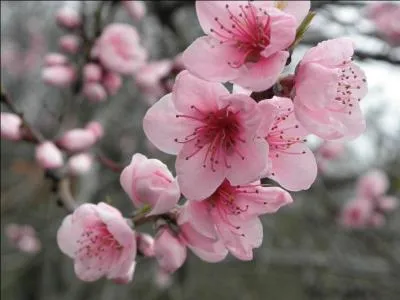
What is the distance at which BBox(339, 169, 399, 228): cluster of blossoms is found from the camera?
369 centimetres

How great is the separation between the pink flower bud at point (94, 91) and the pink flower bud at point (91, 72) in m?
0.02

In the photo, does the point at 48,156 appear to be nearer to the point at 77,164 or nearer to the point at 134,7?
the point at 77,164

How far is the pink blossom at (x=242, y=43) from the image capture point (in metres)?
0.98

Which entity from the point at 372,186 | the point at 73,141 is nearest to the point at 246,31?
the point at 73,141

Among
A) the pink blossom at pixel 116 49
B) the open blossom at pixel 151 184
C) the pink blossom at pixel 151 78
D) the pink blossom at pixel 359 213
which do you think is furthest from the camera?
the pink blossom at pixel 359 213

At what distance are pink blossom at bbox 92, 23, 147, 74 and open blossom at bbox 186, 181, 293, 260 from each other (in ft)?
4.44

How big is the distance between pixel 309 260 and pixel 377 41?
6.61ft

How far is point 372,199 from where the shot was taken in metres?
3.75

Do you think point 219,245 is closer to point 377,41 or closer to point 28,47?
point 377,41

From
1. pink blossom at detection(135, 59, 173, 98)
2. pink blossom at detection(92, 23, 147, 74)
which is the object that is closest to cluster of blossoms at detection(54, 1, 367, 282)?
pink blossom at detection(92, 23, 147, 74)

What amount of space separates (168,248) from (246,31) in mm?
460

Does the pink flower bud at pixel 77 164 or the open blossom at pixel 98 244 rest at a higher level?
the open blossom at pixel 98 244

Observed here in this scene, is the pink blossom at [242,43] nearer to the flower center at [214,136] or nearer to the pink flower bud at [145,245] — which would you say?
the flower center at [214,136]

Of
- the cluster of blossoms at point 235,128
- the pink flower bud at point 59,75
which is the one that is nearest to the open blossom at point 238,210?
the cluster of blossoms at point 235,128
